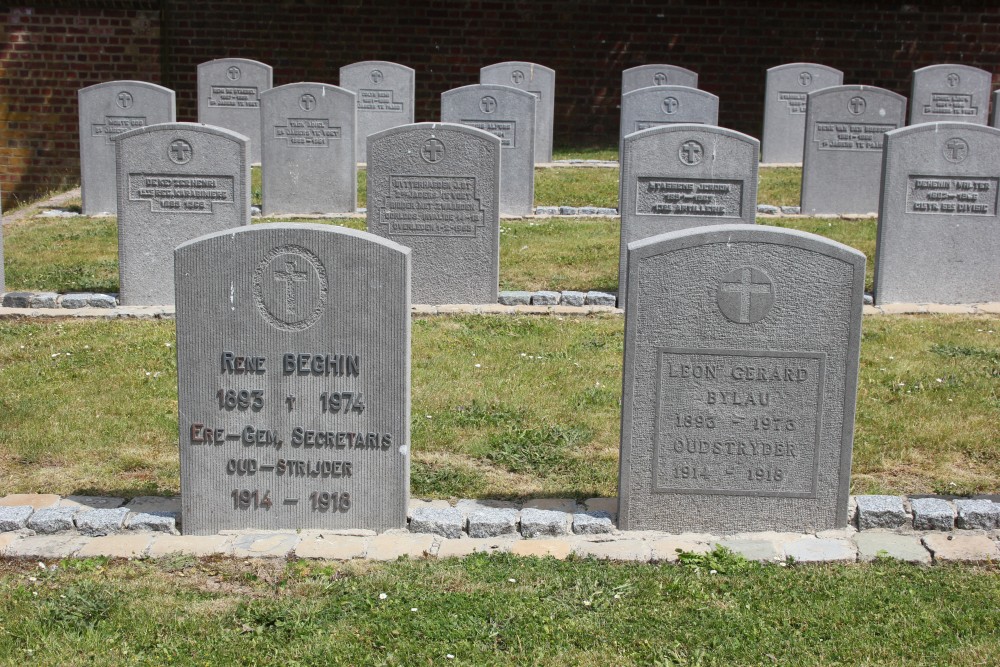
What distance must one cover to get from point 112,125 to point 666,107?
6.09 m

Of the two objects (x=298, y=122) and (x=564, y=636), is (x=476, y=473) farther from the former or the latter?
(x=298, y=122)

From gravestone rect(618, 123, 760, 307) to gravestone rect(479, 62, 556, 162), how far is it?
773cm

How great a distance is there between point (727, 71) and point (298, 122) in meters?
10.5

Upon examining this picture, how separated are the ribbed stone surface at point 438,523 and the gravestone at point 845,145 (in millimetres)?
8254

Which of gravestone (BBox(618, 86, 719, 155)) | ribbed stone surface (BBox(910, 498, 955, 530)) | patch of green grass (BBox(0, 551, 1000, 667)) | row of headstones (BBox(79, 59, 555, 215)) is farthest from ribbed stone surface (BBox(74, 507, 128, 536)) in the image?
gravestone (BBox(618, 86, 719, 155))

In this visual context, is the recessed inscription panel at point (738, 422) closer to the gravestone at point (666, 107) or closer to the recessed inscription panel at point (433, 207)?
the recessed inscription panel at point (433, 207)

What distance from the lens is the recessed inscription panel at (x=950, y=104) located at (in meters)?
15.8

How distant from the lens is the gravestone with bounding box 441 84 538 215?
1234cm

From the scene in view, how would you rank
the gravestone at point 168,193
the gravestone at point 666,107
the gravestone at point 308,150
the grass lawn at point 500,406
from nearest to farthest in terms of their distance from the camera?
the grass lawn at point 500,406 → the gravestone at point 168,193 → the gravestone at point 308,150 → the gravestone at point 666,107

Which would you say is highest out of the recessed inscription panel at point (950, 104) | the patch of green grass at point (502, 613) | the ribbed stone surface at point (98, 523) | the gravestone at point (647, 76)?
the gravestone at point (647, 76)

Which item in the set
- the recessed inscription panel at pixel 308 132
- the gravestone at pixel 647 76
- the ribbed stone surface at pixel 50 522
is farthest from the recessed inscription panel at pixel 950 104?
the ribbed stone surface at pixel 50 522

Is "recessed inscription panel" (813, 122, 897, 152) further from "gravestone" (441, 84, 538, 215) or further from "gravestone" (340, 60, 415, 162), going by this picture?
"gravestone" (340, 60, 415, 162)

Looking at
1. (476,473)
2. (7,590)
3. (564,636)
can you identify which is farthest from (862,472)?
(7,590)

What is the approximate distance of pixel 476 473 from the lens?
18.4 ft
